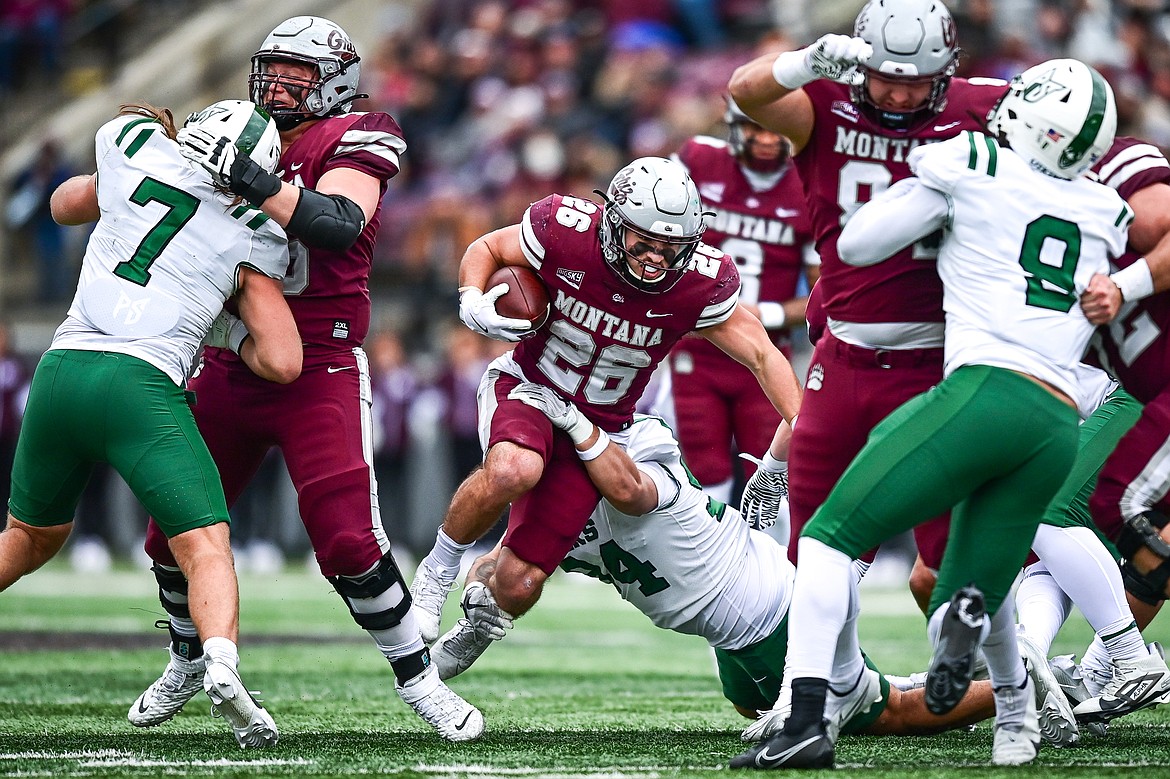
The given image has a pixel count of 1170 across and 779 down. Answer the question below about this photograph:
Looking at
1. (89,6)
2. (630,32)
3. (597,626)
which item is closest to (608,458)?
(597,626)

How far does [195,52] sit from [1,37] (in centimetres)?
205

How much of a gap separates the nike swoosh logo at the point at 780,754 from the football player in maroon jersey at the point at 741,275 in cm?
289

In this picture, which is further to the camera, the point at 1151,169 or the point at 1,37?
the point at 1,37

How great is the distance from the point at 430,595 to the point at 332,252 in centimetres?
117

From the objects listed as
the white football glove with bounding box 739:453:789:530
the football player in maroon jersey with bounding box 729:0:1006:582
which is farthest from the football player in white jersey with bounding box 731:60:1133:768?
the white football glove with bounding box 739:453:789:530

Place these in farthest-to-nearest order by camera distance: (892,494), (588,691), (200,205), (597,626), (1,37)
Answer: (1,37) < (597,626) < (588,691) < (200,205) < (892,494)

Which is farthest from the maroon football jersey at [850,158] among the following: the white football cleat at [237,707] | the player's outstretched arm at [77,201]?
the player's outstretched arm at [77,201]

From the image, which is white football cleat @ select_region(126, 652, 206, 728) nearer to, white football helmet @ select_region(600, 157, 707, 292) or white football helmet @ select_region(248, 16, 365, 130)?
white football helmet @ select_region(248, 16, 365, 130)

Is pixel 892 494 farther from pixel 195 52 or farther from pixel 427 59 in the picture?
pixel 195 52

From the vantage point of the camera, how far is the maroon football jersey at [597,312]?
200 inches

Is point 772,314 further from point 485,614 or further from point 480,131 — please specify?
point 480,131

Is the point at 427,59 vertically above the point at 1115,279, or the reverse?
the point at 1115,279

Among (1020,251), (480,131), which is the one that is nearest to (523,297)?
(1020,251)

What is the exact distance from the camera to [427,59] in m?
15.3
